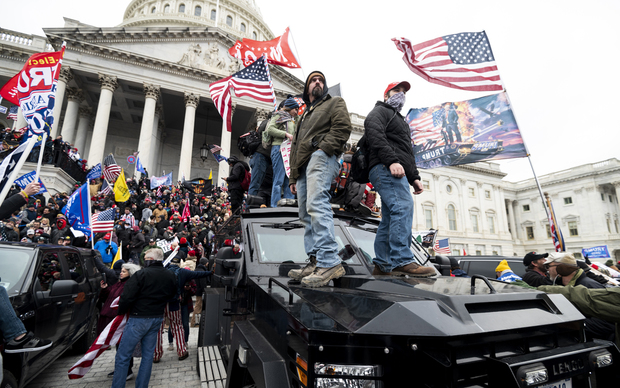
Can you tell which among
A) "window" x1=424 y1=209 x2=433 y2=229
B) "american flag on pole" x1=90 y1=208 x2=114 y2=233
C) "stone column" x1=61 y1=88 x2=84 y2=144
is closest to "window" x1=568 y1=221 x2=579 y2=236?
"window" x1=424 y1=209 x2=433 y2=229

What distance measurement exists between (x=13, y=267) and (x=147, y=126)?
25.0 meters

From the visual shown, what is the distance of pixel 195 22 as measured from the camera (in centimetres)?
4525

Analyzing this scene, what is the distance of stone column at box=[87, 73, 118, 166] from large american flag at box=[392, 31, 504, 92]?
23.8 metres

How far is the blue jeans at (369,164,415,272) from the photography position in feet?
9.02

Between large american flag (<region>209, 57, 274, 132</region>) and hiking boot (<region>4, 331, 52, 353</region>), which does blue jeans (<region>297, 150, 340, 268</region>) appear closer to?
hiking boot (<region>4, 331, 52, 353</region>)

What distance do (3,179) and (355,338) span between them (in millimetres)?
5024

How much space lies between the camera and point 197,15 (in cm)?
4806

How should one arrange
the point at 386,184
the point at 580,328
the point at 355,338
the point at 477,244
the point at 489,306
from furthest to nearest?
the point at 477,244 < the point at 386,184 < the point at 580,328 < the point at 489,306 < the point at 355,338

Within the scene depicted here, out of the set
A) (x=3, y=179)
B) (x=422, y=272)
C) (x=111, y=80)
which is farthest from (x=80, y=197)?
(x=111, y=80)

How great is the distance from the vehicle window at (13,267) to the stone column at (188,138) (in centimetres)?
2269

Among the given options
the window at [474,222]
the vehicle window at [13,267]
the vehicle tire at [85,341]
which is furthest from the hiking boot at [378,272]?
the window at [474,222]

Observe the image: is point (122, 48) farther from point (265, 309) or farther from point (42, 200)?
point (265, 309)

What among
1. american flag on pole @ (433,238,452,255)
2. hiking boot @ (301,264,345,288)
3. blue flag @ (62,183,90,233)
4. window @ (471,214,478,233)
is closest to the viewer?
hiking boot @ (301,264,345,288)

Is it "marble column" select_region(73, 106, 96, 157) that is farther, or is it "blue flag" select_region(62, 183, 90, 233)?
"marble column" select_region(73, 106, 96, 157)
